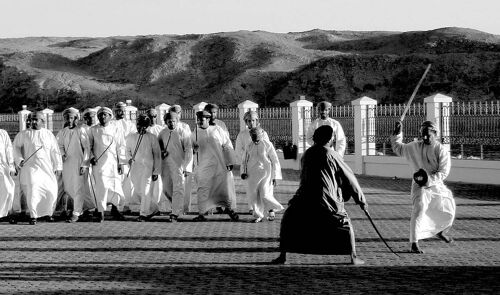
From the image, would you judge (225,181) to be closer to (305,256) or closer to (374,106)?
(305,256)

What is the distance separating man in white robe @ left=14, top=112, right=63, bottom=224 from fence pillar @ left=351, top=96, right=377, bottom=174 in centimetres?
1144

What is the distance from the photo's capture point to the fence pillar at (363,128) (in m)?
26.6

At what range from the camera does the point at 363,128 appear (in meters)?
26.8

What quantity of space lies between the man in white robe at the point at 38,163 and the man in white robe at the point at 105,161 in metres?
0.56

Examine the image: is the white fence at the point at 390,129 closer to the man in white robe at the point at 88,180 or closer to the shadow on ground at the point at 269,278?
the man in white robe at the point at 88,180

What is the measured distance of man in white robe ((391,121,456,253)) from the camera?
12.5 m

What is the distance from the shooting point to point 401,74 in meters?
84.0

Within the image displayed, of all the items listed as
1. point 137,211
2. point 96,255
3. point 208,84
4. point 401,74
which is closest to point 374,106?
point 137,211

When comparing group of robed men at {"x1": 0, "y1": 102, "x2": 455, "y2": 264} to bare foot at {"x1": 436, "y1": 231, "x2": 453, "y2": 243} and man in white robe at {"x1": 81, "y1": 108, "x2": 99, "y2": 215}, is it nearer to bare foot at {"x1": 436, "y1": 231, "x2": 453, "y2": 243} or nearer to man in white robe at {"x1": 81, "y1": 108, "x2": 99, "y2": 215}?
man in white robe at {"x1": 81, "y1": 108, "x2": 99, "y2": 215}

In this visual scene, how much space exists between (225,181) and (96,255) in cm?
462

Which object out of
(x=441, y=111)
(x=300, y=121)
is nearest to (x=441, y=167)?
(x=441, y=111)

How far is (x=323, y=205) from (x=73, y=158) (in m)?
7.10

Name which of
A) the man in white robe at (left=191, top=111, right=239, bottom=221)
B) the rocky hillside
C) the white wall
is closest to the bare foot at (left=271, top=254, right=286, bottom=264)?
the man in white robe at (left=191, top=111, right=239, bottom=221)

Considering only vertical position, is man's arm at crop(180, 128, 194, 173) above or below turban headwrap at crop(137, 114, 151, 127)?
below
